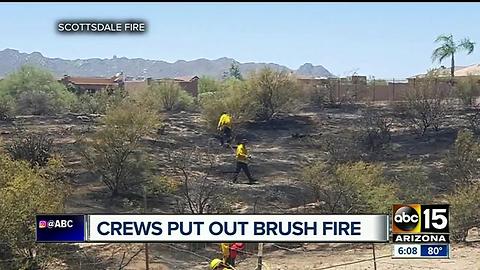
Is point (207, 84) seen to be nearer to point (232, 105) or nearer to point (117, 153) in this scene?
point (232, 105)

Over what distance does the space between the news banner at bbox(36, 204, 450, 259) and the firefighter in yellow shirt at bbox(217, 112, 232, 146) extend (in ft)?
48.5

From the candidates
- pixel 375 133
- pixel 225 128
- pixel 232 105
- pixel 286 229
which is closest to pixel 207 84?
pixel 232 105

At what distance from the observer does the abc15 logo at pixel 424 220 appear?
29.5ft

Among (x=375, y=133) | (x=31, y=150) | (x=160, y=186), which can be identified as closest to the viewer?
(x=160, y=186)

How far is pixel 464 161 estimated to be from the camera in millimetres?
21547

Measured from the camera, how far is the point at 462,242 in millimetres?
15047

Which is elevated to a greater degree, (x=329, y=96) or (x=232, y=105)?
(x=329, y=96)

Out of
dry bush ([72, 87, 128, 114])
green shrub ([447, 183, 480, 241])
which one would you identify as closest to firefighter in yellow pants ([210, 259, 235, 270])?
green shrub ([447, 183, 480, 241])

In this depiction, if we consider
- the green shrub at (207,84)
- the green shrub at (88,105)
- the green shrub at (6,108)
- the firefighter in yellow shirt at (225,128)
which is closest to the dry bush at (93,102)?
the green shrub at (88,105)

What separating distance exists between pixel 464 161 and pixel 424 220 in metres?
13.3

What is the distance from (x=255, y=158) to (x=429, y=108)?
30.8ft

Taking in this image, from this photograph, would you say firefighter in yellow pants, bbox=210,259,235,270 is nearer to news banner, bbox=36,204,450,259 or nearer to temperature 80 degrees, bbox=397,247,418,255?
news banner, bbox=36,204,450,259

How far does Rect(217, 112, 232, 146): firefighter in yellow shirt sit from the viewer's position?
79.3 feet

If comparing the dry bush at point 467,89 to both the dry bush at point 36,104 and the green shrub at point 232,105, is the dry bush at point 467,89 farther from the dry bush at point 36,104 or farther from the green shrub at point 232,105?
the dry bush at point 36,104
